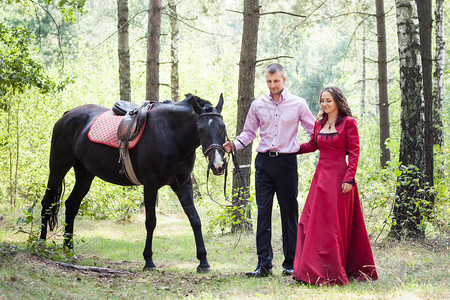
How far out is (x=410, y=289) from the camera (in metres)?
4.29

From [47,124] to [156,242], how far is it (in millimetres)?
5874

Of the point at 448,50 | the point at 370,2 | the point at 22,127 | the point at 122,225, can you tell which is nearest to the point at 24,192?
the point at 22,127

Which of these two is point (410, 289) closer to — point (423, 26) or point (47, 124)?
point (423, 26)

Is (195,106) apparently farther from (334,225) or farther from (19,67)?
(19,67)

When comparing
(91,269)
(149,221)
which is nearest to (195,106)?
(149,221)

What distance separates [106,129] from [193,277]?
2.59 m

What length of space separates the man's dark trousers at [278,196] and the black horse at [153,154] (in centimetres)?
49

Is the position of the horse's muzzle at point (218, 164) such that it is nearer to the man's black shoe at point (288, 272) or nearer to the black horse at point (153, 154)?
the black horse at point (153, 154)

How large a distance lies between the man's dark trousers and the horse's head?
452mm

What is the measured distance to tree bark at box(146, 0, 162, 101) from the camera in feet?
37.3

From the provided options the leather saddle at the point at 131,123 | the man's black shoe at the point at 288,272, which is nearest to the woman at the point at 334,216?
the man's black shoe at the point at 288,272

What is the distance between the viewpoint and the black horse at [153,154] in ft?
18.7

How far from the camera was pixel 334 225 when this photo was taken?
4.86 metres

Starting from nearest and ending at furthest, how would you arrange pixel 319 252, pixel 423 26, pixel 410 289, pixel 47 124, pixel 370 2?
pixel 410 289 → pixel 319 252 → pixel 423 26 → pixel 47 124 → pixel 370 2
